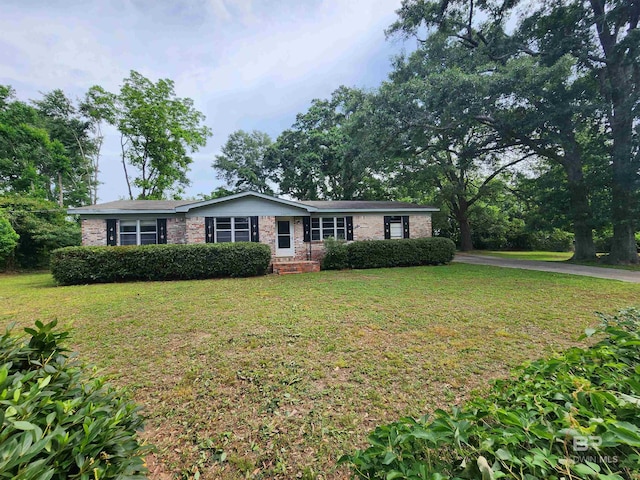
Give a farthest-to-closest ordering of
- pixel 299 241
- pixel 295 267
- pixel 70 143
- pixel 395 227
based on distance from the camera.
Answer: pixel 70 143, pixel 395 227, pixel 299 241, pixel 295 267

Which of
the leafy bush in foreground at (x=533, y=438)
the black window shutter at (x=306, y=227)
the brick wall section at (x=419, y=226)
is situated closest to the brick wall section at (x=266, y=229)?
the black window shutter at (x=306, y=227)

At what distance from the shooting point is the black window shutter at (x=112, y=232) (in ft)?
38.2

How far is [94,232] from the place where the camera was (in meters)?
11.5

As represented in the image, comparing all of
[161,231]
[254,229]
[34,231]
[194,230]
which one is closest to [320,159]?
[254,229]

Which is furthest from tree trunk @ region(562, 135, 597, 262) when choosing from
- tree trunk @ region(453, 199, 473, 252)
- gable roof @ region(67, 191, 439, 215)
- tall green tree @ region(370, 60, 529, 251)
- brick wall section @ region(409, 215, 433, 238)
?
tree trunk @ region(453, 199, 473, 252)

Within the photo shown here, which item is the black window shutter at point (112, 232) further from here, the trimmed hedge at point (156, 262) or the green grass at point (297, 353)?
the green grass at point (297, 353)

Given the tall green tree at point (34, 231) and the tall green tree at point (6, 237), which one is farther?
the tall green tree at point (34, 231)

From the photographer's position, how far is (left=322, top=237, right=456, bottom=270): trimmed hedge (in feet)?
38.5

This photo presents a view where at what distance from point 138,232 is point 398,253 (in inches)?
475

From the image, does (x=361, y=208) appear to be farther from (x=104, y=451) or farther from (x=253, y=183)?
(x=253, y=183)

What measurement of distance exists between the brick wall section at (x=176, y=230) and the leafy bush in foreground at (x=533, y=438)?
42.9 ft

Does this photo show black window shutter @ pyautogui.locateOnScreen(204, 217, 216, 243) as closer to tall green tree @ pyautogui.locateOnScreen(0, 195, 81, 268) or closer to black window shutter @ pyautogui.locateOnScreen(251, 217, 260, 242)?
black window shutter @ pyautogui.locateOnScreen(251, 217, 260, 242)

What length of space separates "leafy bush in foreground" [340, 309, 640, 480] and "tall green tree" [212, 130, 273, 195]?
86.3 feet

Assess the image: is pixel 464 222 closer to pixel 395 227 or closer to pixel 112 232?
pixel 395 227
